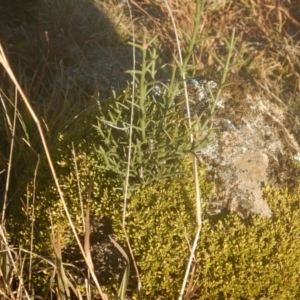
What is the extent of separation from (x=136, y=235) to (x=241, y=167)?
18.3 inches

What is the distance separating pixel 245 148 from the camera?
2.02m

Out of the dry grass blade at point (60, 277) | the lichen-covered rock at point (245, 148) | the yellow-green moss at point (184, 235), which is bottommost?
the dry grass blade at point (60, 277)

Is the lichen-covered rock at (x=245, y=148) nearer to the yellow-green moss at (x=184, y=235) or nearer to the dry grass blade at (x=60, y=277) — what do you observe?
the yellow-green moss at (x=184, y=235)

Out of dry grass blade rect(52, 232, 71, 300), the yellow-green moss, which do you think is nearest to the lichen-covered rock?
the yellow-green moss

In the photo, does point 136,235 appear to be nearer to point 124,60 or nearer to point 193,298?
point 193,298

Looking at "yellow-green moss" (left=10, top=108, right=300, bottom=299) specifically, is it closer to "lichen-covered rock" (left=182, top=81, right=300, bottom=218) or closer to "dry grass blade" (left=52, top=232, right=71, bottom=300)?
"lichen-covered rock" (left=182, top=81, right=300, bottom=218)

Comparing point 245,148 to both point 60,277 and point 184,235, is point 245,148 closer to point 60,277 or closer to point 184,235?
point 184,235

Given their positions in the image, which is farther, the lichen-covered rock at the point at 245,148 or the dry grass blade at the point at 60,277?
the lichen-covered rock at the point at 245,148

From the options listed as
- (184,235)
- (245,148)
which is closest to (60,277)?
(184,235)

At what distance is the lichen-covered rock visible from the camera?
190 cm

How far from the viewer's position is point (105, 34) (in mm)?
3598

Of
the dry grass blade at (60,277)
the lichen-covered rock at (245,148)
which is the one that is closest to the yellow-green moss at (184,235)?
the lichen-covered rock at (245,148)

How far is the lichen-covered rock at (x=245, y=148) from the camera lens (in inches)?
74.7

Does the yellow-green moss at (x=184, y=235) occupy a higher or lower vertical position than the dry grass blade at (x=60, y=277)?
higher
